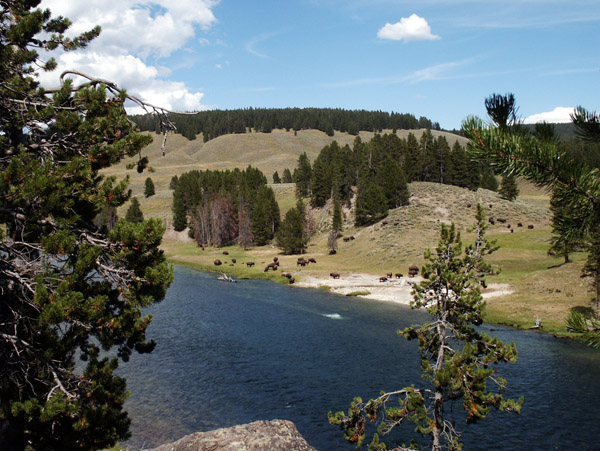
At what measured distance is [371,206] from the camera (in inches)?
4003

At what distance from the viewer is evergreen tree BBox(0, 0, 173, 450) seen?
38.1ft

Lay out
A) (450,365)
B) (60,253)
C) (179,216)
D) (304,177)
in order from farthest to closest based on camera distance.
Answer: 1. (304,177)
2. (179,216)
3. (450,365)
4. (60,253)

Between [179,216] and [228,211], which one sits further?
[179,216]

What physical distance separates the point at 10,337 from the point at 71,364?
10.7ft

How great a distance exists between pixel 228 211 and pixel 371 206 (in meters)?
39.4

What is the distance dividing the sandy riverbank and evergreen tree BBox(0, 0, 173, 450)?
43584 millimetres

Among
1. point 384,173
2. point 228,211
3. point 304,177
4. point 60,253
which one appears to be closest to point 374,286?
point 384,173

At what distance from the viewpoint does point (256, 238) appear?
370 ft

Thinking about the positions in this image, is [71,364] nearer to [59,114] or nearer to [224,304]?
[59,114]

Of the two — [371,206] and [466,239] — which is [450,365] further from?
[371,206]

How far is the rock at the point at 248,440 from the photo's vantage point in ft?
49.9

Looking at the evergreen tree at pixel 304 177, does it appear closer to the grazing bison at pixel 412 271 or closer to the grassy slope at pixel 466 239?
the grassy slope at pixel 466 239

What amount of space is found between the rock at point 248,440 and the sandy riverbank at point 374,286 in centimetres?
3862

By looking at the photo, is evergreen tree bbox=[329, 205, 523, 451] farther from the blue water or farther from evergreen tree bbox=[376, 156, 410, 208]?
evergreen tree bbox=[376, 156, 410, 208]
